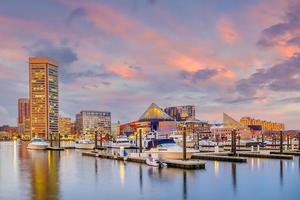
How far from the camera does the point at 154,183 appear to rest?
153 feet

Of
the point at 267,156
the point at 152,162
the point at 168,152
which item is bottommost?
the point at 267,156

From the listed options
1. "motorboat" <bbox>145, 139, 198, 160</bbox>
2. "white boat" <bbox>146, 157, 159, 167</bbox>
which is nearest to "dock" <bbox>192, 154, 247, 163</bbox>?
"motorboat" <bbox>145, 139, 198, 160</bbox>

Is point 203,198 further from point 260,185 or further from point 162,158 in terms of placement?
point 162,158

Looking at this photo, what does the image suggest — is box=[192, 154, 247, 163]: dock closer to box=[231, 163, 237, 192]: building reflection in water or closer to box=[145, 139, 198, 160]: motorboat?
box=[231, 163, 237, 192]: building reflection in water

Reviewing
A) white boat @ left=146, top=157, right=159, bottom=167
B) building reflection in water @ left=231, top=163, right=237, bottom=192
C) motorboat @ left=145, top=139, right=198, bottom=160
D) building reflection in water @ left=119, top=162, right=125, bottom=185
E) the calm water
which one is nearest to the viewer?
the calm water

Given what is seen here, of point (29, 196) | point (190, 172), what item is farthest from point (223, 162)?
point (29, 196)

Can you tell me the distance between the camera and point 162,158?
221ft

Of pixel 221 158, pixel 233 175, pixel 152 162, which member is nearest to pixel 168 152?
pixel 152 162

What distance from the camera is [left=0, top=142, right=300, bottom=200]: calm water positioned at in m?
39.4

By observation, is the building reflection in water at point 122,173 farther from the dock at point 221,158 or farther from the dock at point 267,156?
the dock at point 267,156

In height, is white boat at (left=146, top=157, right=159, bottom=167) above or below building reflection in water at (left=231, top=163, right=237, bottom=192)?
above

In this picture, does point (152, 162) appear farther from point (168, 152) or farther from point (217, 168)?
point (217, 168)

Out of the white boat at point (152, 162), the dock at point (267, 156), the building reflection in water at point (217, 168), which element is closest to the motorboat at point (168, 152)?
the white boat at point (152, 162)

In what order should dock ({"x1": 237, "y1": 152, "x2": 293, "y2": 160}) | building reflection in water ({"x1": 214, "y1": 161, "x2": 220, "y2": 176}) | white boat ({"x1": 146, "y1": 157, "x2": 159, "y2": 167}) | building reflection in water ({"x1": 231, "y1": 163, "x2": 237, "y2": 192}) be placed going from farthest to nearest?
dock ({"x1": 237, "y1": 152, "x2": 293, "y2": 160}) < white boat ({"x1": 146, "y1": 157, "x2": 159, "y2": 167}) < building reflection in water ({"x1": 214, "y1": 161, "x2": 220, "y2": 176}) < building reflection in water ({"x1": 231, "y1": 163, "x2": 237, "y2": 192})
